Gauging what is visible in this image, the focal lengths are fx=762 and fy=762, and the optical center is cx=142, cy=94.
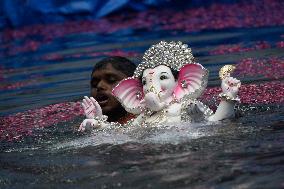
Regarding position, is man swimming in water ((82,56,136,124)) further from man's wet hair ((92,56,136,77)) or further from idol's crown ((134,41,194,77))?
idol's crown ((134,41,194,77))

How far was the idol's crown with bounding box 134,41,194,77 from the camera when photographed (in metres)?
6.70

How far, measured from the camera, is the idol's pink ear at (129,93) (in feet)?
22.5

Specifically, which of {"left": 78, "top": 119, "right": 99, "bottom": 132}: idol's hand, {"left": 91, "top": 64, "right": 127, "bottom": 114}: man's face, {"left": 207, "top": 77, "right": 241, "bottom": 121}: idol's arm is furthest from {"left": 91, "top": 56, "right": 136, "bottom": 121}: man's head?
{"left": 207, "top": 77, "right": 241, "bottom": 121}: idol's arm

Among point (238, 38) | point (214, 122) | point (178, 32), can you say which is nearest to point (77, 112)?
point (214, 122)

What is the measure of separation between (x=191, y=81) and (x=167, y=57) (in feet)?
1.00

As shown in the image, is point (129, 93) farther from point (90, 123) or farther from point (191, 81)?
point (191, 81)

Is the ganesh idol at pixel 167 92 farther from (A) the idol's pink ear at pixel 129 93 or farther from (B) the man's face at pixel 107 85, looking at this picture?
(B) the man's face at pixel 107 85

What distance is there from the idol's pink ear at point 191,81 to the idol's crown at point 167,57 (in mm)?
78

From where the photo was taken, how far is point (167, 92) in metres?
6.55

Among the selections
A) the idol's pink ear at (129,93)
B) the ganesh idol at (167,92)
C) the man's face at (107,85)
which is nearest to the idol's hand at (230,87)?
the ganesh idol at (167,92)

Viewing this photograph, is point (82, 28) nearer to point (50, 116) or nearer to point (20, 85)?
point (20, 85)

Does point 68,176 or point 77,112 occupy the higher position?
point 77,112

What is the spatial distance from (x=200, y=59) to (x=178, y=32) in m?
3.57

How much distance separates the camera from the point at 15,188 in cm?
535
